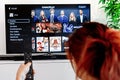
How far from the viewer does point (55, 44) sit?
3490 millimetres

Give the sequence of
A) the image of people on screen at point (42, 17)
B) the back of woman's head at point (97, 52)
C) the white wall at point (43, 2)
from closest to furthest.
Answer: the back of woman's head at point (97, 52) → the image of people on screen at point (42, 17) → the white wall at point (43, 2)

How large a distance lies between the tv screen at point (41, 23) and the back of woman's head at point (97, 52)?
8.33 feet

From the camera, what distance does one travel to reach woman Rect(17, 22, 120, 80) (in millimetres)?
773

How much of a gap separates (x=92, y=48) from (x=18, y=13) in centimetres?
269

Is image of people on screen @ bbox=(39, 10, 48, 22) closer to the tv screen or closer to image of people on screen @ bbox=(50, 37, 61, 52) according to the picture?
the tv screen

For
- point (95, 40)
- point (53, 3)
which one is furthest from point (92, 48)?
point (53, 3)

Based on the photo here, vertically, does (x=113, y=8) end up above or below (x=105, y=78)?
above

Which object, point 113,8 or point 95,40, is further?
point 113,8

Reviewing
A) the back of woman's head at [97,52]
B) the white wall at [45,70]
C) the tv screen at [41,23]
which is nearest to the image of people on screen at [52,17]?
the tv screen at [41,23]

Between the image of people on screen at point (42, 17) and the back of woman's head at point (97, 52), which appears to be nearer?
the back of woman's head at point (97, 52)

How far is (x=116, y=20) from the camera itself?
11.4 ft

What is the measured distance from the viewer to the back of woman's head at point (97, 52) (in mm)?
773

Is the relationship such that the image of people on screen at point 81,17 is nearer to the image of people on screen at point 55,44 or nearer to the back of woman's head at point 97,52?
the image of people on screen at point 55,44

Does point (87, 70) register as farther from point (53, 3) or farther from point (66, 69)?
point (53, 3)
